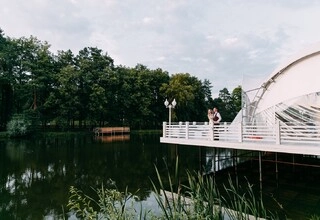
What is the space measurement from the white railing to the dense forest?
21327mm

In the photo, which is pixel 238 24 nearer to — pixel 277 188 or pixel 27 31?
pixel 277 188

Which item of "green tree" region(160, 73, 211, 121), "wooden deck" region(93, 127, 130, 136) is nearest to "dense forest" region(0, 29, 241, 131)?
"green tree" region(160, 73, 211, 121)

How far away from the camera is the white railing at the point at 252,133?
26.5 ft

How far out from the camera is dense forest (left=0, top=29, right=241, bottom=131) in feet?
97.2

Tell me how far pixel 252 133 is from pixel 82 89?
2646cm

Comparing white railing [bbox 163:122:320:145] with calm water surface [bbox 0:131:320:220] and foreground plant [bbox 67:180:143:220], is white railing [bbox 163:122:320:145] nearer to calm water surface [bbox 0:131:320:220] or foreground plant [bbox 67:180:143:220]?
calm water surface [bbox 0:131:320:220]

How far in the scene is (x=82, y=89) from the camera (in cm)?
3253

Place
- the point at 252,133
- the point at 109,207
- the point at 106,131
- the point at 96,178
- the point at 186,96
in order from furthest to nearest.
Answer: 1. the point at 186,96
2. the point at 106,131
3. the point at 96,178
4. the point at 252,133
5. the point at 109,207

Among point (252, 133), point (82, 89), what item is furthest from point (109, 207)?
point (82, 89)

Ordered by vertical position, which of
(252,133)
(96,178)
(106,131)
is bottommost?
(96,178)

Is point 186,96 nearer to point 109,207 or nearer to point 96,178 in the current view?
point 96,178

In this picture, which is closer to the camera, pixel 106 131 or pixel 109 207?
pixel 109 207

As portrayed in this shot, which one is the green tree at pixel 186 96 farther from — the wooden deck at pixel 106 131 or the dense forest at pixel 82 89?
the wooden deck at pixel 106 131

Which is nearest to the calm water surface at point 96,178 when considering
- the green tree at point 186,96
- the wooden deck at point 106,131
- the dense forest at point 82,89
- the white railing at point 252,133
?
the white railing at point 252,133
